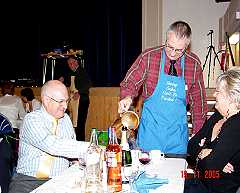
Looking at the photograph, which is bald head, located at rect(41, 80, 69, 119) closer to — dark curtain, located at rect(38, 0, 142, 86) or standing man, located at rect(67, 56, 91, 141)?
standing man, located at rect(67, 56, 91, 141)

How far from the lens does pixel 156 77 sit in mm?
2795

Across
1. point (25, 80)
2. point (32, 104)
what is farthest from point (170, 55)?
point (25, 80)

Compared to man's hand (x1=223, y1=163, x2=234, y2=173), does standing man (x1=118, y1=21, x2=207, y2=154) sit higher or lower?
higher

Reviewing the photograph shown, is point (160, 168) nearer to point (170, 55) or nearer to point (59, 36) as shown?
point (170, 55)

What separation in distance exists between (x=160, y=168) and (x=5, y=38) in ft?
28.7

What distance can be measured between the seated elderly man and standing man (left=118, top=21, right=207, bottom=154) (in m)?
0.63

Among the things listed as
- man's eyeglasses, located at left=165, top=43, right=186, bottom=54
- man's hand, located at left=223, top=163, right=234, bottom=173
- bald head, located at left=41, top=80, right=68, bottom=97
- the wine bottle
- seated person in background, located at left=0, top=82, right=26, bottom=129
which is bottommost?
man's hand, located at left=223, top=163, right=234, bottom=173

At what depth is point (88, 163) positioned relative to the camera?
5.45 ft

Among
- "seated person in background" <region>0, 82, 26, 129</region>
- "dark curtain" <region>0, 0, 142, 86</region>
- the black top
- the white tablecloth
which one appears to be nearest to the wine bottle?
the white tablecloth

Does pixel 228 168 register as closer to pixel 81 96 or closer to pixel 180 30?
pixel 180 30

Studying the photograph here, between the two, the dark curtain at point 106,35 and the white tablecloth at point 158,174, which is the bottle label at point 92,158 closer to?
the white tablecloth at point 158,174

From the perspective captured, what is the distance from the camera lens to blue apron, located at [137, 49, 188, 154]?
271cm

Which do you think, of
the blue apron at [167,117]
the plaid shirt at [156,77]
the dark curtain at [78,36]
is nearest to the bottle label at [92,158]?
the blue apron at [167,117]

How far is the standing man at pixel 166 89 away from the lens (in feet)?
8.87
